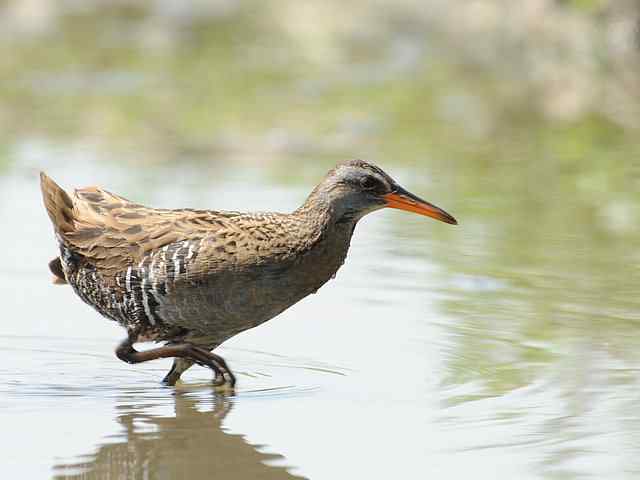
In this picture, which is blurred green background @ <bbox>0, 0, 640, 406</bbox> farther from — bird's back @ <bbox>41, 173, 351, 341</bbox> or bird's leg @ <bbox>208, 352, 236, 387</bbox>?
bird's leg @ <bbox>208, 352, 236, 387</bbox>

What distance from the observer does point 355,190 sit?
7156 millimetres

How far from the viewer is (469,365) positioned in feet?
24.0

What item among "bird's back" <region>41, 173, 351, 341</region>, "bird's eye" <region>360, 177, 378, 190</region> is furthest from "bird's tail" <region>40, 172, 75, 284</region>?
"bird's eye" <region>360, 177, 378, 190</region>

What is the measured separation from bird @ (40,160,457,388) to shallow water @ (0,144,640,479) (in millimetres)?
251

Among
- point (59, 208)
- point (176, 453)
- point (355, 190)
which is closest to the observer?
point (176, 453)

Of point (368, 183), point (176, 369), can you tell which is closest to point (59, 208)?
point (176, 369)

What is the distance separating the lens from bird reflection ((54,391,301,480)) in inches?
223

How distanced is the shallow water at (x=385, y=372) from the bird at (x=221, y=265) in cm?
25

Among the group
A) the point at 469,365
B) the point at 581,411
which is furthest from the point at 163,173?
the point at 581,411

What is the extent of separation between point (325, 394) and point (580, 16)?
11.2 metres

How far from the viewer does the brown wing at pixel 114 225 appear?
7285 mm

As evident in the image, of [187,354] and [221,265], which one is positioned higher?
[221,265]

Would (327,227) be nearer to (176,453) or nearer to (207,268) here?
(207,268)

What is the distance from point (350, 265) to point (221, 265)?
2.58 metres
